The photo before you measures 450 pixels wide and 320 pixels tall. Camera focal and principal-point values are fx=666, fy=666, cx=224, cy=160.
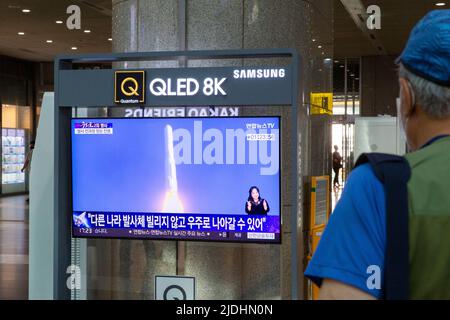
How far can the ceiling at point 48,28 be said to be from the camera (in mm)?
14508

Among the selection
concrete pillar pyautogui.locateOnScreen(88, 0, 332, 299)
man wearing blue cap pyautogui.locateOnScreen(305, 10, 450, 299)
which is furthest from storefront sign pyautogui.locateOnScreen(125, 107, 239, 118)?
man wearing blue cap pyautogui.locateOnScreen(305, 10, 450, 299)

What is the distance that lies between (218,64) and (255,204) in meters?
1.58

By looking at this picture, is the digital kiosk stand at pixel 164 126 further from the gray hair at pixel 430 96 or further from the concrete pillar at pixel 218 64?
the gray hair at pixel 430 96

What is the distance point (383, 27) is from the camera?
17859 millimetres

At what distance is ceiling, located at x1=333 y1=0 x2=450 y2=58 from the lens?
14656mm

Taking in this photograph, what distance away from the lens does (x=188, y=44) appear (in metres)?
5.35

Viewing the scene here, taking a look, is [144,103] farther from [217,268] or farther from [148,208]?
[217,268]

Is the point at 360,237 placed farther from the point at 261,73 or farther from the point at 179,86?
the point at 179,86

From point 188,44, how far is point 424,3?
1071cm

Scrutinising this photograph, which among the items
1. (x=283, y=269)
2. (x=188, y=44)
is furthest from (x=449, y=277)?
(x=188, y=44)

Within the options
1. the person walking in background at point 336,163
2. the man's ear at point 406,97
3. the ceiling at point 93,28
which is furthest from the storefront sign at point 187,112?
the person walking in background at point 336,163

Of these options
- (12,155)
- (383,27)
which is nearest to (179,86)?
(383,27)

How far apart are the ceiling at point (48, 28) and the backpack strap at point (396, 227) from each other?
44.0 ft
